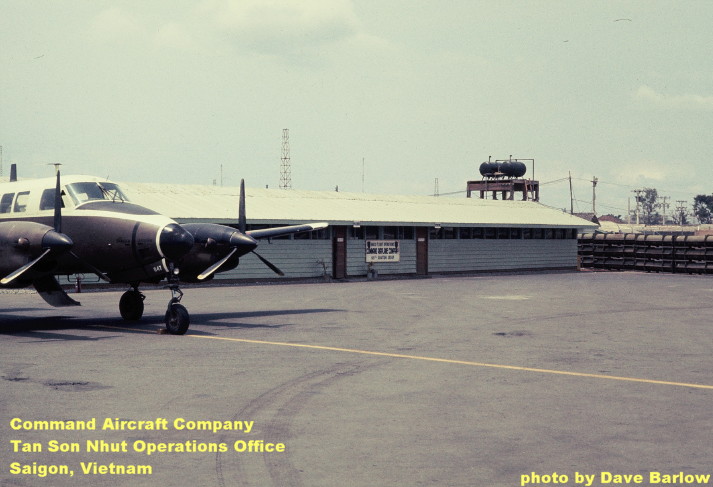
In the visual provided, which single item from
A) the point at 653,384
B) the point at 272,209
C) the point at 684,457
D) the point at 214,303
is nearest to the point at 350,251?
the point at 272,209

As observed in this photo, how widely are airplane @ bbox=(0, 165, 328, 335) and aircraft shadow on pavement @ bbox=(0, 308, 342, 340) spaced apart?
76 centimetres

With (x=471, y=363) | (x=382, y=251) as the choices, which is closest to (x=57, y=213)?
(x=471, y=363)

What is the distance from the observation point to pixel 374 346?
55.2ft

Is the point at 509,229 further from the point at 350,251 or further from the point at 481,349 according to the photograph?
the point at 481,349

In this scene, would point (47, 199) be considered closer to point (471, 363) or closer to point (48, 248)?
point (48, 248)

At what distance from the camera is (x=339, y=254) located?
45.9 metres

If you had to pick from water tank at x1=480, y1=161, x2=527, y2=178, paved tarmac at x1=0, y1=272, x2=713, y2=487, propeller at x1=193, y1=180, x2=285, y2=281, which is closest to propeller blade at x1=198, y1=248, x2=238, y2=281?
propeller at x1=193, y1=180, x2=285, y2=281

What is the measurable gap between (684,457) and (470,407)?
307 cm

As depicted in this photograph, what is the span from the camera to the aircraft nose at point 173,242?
1877 centimetres

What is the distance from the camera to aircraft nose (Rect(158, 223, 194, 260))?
18766 mm

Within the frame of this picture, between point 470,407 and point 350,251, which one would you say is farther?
point 350,251

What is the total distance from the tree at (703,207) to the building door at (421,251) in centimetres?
15213

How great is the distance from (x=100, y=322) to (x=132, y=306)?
37.9 inches

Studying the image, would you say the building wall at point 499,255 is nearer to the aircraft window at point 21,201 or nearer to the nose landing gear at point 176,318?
the aircraft window at point 21,201
